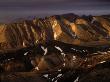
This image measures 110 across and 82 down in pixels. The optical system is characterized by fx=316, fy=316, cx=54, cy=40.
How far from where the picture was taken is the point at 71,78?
198875mm

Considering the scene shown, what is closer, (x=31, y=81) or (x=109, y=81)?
(x=109, y=81)

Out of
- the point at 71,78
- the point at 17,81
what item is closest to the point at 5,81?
the point at 17,81

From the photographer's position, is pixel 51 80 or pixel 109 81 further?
pixel 51 80

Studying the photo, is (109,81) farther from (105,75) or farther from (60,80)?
(60,80)

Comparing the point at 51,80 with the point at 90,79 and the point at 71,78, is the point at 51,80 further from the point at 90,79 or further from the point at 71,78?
the point at 90,79

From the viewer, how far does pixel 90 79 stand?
188000 mm

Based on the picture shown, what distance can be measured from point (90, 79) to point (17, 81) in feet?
151

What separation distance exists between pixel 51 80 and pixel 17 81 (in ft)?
70.1

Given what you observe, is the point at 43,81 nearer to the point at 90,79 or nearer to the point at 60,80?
the point at 60,80

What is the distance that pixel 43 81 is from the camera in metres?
194

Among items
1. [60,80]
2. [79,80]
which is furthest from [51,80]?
[79,80]

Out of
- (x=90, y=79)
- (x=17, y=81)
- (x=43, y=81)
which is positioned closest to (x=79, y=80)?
(x=90, y=79)

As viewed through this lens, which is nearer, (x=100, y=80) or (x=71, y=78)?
(x=100, y=80)

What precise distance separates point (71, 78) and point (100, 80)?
23219mm
